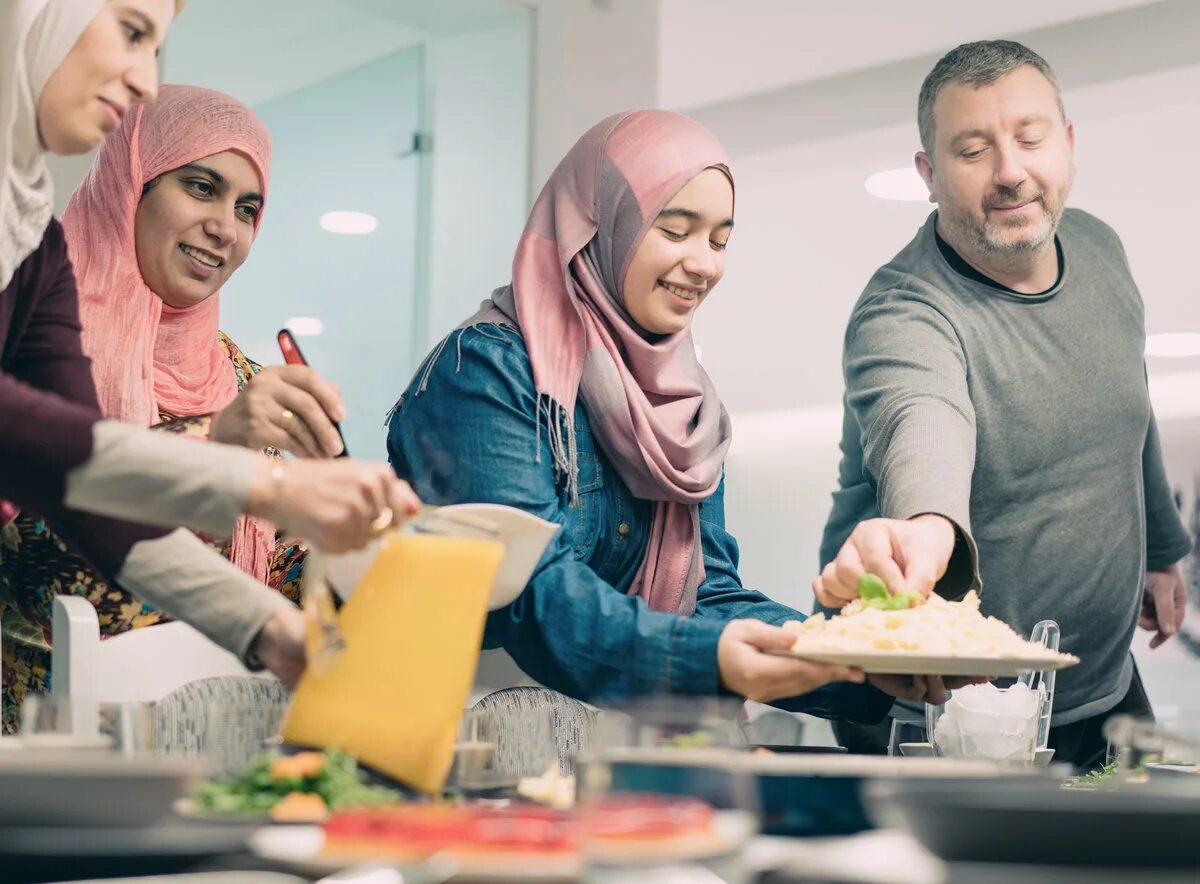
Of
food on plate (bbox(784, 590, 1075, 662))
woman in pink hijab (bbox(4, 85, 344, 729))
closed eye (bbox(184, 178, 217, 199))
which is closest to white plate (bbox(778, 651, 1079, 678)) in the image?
food on plate (bbox(784, 590, 1075, 662))

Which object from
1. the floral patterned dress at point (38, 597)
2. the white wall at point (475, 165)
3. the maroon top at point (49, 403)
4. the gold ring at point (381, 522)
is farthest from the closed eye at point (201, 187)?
the gold ring at point (381, 522)

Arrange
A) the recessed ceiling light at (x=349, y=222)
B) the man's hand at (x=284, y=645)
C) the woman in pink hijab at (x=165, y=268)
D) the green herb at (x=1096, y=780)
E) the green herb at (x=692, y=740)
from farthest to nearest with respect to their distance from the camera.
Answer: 1. the recessed ceiling light at (x=349, y=222)
2. the woman in pink hijab at (x=165, y=268)
3. the green herb at (x=1096, y=780)
4. the man's hand at (x=284, y=645)
5. the green herb at (x=692, y=740)

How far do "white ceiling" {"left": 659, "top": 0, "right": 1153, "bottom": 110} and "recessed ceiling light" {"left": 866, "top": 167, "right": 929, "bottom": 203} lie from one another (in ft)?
1.18

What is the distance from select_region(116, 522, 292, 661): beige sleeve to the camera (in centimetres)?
122

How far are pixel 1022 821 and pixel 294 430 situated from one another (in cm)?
105

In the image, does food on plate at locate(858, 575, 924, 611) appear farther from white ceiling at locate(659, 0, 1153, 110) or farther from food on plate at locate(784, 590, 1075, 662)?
white ceiling at locate(659, 0, 1153, 110)

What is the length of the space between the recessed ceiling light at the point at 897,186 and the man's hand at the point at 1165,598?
2144mm

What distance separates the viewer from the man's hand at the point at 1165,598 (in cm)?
256

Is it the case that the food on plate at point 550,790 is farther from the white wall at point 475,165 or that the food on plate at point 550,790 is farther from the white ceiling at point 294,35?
the white wall at point 475,165

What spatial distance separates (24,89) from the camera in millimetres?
1313

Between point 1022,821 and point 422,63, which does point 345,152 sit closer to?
point 422,63

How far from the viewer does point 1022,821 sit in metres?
0.63

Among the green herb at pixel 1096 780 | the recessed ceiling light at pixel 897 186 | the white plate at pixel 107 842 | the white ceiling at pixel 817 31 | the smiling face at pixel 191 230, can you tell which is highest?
the white ceiling at pixel 817 31

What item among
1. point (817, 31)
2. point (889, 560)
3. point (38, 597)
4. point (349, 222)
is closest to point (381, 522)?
point (889, 560)
